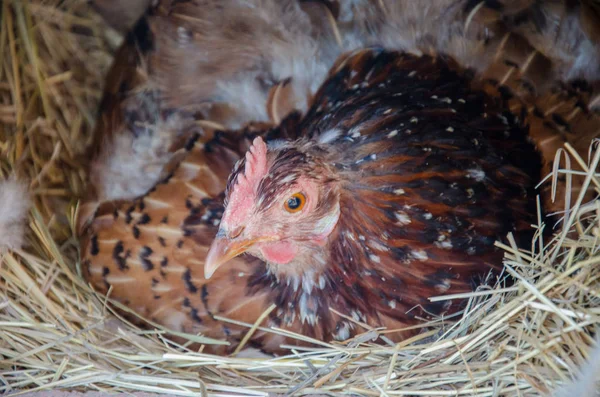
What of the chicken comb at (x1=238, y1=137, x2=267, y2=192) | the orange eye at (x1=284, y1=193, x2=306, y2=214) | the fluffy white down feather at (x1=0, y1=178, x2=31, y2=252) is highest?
the chicken comb at (x1=238, y1=137, x2=267, y2=192)

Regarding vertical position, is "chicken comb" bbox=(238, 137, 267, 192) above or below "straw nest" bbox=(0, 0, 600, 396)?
above

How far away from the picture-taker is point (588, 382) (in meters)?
1.28

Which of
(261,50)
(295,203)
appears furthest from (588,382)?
(261,50)

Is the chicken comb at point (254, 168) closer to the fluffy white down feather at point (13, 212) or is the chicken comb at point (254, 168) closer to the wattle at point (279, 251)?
the wattle at point (279, 251)

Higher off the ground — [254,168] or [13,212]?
[254,168]

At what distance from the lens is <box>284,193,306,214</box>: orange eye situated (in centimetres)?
166

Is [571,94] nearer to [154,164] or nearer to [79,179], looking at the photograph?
[154,164]

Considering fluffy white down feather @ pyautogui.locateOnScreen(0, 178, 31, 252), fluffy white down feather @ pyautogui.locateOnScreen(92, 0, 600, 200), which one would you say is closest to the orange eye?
fluffy white down feather @ pyautogui.locateOnScreen(92, 0, 600, 200)

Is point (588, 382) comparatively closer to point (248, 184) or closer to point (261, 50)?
point (248, 184)

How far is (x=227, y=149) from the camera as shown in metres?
2.19

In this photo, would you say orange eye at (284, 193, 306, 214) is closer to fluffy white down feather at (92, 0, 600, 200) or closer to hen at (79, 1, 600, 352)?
hen at (79, 1, 600, 352)

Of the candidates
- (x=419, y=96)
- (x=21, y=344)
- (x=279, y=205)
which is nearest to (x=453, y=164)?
(x=419, y=96)

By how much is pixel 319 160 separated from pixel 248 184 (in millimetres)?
219

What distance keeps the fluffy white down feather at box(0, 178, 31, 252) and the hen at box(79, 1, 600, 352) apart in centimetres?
24
